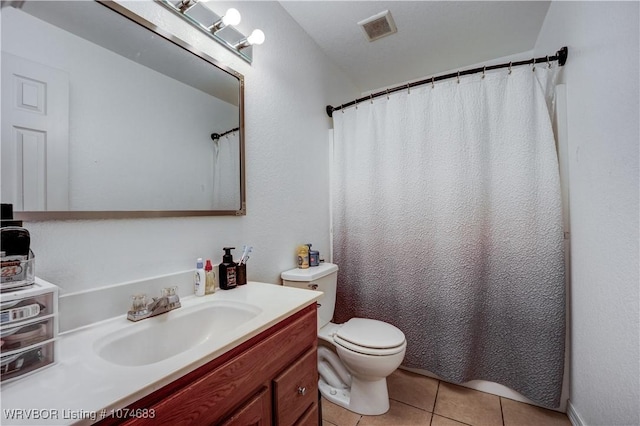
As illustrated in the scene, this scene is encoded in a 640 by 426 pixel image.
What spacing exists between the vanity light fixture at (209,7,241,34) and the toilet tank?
4.08 ft

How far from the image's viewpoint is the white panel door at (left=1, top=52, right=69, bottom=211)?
2.20ft

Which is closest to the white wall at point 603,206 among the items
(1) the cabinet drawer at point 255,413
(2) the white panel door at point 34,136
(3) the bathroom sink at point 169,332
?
(1) the cabinet drawer at point 255,413

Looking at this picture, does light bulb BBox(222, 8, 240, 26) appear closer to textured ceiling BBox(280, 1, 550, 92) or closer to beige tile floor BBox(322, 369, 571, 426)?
textured ceiling BBox(280, 1, 550, 92)

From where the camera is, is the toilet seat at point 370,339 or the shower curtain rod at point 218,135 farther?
the toilet seat at point 370,339

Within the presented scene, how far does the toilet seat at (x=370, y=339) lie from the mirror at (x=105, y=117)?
3.11 ft

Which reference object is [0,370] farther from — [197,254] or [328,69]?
[328,69]

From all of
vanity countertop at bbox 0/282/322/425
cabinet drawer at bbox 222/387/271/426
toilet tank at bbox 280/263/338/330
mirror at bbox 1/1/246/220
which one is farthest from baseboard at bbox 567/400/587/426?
mirror at bbox 1/1/246/220

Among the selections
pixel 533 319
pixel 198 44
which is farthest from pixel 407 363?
pixel 198 44

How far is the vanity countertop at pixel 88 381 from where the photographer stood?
43 centimetres

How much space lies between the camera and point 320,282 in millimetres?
1611

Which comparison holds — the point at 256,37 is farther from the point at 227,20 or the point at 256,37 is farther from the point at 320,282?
the point at 320,282

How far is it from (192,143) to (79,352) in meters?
0.80

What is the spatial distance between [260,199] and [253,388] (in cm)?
92

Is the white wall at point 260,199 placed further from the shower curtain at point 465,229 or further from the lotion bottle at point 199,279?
the shower curtain at point 465,229
